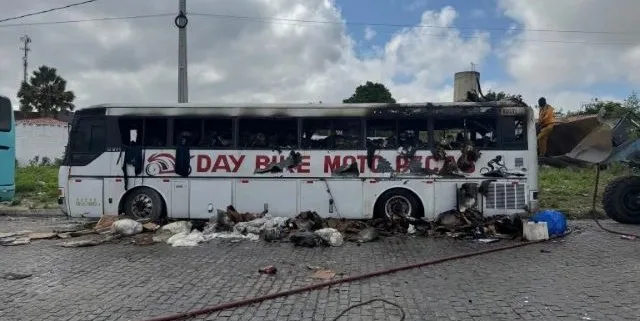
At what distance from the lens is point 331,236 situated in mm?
10477

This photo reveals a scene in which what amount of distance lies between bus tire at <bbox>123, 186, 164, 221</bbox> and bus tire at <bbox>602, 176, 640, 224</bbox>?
1059cm

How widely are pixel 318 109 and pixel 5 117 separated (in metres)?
8.72

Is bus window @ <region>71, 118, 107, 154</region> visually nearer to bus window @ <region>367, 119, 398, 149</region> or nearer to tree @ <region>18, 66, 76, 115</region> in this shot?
bus window @ <region>367, 119, 398, 149</region>

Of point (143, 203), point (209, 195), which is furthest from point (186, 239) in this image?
point (143, 203)

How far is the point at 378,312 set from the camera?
596 centimetres

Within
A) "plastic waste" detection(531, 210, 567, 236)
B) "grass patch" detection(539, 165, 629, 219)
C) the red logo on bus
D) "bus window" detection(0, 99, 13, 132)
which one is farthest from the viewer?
"grass patch" detection(539, 165, 629, 219)

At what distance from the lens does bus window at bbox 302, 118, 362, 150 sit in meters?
12.4

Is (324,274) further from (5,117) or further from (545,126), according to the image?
(5,117)

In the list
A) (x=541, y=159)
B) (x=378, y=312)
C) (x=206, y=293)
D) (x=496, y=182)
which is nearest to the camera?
(x=378, y=312)

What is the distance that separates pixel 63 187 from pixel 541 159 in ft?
37.2

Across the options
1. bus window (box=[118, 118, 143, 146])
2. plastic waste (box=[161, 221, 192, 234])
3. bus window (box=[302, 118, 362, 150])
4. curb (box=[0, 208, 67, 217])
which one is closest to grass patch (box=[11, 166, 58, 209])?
curb (box=[0, 208, 67, 217])

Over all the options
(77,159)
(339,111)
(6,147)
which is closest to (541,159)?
(339,111)

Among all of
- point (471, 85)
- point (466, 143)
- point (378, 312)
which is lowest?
point (378, 312)

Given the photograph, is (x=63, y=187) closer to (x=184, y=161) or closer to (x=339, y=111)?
(x=184, y=161)
